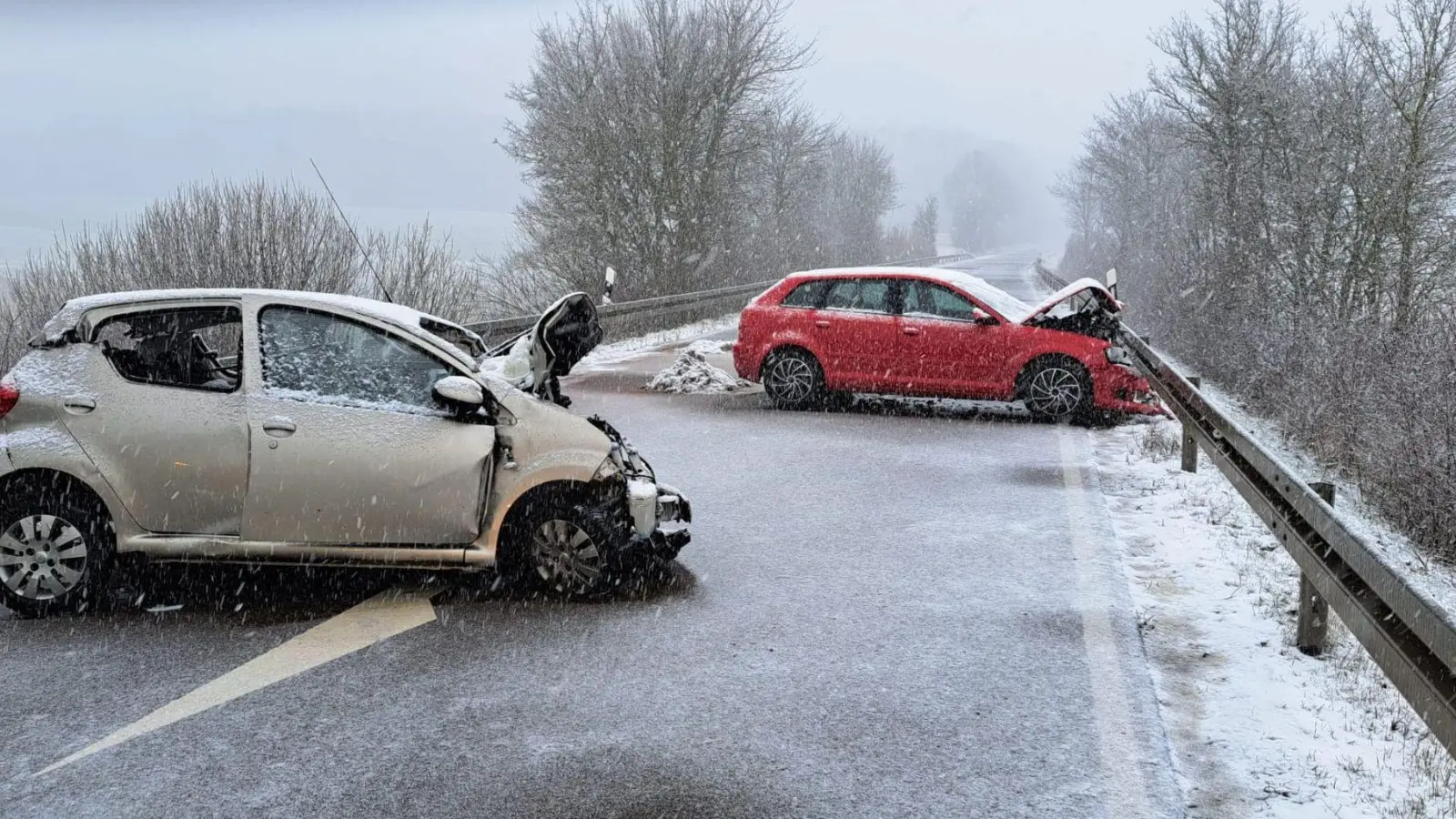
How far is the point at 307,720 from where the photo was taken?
4633 mm

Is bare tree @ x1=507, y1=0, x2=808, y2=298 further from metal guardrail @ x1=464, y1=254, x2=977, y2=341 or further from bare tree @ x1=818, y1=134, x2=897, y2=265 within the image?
bare tree @ x1=818, y1=134, x2=897, y2=265

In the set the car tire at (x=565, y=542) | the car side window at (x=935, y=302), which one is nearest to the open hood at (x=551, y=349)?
the car tire at (x=565, y=542)

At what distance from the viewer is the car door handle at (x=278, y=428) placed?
5.84 m

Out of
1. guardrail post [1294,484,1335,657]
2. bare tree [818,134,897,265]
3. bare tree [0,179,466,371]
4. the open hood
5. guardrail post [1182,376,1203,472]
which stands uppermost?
bare tree [818,134,897,265]

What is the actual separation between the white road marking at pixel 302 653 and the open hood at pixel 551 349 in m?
1.25

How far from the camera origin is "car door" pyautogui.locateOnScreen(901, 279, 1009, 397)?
42.8 feet

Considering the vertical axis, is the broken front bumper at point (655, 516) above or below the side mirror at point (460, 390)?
below

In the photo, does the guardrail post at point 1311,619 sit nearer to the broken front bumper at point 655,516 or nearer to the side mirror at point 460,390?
the broken front bumper at point 655,516

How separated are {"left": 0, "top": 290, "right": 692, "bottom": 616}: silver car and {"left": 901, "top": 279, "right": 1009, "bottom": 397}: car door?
24.0ft

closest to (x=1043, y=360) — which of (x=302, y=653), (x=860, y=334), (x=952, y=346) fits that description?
(x=952, y=346)

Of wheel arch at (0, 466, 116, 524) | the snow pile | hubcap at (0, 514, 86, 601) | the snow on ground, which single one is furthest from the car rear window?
hubcap at (0, 514, 86, 601)

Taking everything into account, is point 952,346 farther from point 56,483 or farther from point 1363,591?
point 56,483

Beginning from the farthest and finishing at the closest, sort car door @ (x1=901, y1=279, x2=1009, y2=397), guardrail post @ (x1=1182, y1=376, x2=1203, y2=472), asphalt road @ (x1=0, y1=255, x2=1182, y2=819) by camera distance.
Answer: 1. car door @ (x1=901, y1=279, x2=1009, y2=397)
2. guardrail post @ (x1=1182, y1=376, x2=1203, y2=472)
3. asphalt road @ (x1=0, y1=255, x2=1182, y2=819)

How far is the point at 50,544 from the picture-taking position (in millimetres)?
5828
